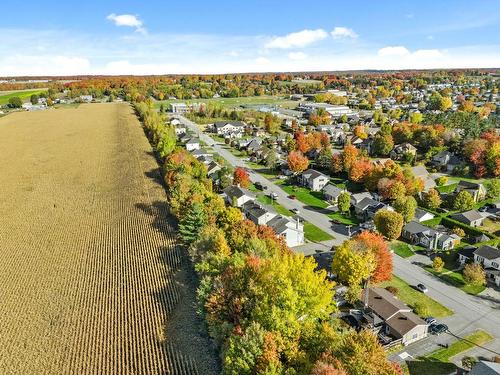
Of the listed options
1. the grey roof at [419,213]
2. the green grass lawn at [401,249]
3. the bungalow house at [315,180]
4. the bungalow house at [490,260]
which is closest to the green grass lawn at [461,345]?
the bungalow house at [490,260]

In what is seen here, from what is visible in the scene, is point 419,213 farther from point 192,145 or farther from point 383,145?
point 192,145

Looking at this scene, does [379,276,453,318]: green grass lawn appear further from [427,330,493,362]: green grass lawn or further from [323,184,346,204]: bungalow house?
[323,184,346,204]: bungalow house

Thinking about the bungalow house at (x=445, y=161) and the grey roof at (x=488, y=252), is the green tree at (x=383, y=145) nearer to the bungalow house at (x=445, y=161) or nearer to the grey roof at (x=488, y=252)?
the bungalow house at (x=445, y=161)

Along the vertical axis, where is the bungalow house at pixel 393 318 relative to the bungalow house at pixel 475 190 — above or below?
below

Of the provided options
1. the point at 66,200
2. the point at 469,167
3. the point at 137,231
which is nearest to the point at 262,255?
the point at 137,231

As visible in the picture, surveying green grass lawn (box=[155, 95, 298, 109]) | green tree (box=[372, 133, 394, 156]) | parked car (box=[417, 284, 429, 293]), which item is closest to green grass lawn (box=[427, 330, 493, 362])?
parked car (box=[417, 284, 429, 293])

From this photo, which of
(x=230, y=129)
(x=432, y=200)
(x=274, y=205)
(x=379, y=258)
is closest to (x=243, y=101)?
(x=230, y=129)
